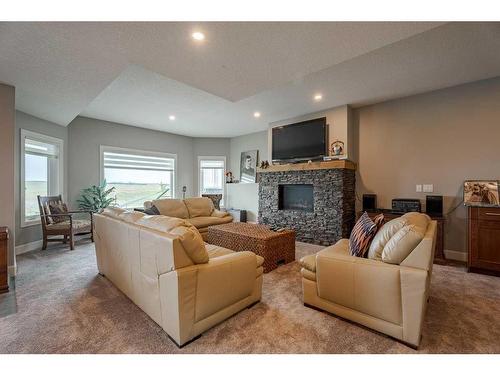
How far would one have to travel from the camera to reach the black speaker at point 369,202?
425cm

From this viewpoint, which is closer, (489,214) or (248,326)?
(248,326)

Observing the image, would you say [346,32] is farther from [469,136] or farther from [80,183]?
[80,183]

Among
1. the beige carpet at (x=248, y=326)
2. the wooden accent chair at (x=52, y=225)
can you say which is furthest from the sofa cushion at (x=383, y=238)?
the wooden accent chair at (x=52, y=225)

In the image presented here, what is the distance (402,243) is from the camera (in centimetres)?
163

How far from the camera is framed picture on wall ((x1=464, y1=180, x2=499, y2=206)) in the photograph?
10.1ft

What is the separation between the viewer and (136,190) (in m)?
6.31

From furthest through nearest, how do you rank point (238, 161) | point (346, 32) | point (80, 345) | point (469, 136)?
point (238, 161)
point (469, 136)
point (346, 32)
point (80, 345)

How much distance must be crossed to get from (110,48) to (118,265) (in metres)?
2.13

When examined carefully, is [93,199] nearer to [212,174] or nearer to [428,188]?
[212,174]

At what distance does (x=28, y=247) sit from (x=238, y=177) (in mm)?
4917

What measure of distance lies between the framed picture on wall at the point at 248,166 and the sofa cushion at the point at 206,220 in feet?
6.42

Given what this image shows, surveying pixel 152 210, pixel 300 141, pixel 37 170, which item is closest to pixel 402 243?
pixel 300 141

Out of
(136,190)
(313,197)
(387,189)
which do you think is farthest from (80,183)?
(387,189)

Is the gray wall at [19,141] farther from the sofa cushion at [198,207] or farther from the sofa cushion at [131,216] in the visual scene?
the sofa cushion at [131,216]
